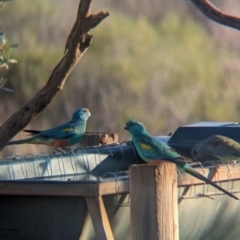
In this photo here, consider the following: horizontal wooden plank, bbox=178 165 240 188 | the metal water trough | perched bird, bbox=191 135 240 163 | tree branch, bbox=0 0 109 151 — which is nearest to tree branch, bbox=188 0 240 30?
perched bird, bbox=191 135 240 163

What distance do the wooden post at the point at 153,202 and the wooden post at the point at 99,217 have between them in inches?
11.3

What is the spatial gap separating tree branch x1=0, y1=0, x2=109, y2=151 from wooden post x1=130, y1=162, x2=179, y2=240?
5.44 ft

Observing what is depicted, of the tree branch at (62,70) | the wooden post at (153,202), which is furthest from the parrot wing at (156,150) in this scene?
the wooden post at (153,202)

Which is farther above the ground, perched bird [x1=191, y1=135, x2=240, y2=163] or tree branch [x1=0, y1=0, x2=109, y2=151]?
tree branch [x1=0, y1=0, x2=109, y2=151]

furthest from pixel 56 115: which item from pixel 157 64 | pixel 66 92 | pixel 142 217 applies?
pixel 142 217

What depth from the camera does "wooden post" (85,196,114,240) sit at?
12.4ft

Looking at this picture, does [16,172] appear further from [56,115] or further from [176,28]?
[176,28]

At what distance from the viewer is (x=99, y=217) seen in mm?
3820

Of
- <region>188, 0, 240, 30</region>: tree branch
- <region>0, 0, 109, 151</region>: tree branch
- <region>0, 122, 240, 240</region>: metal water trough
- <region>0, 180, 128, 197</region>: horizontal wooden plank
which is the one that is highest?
<region>188, 0, 240, 30</region>: tree branch

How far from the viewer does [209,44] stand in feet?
41.1

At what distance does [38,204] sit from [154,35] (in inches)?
326

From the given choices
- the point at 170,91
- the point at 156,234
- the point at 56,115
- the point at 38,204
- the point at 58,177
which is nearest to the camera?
the point at 156,234

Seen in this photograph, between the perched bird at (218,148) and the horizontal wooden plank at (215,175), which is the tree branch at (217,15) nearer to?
the perched bird at (218,148)

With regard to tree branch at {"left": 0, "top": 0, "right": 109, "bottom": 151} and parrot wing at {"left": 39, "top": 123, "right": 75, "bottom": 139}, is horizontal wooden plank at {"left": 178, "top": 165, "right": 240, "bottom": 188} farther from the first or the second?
parrot wing at {"left": 39, "top": 123, "right": 75, "bottom": 139}
